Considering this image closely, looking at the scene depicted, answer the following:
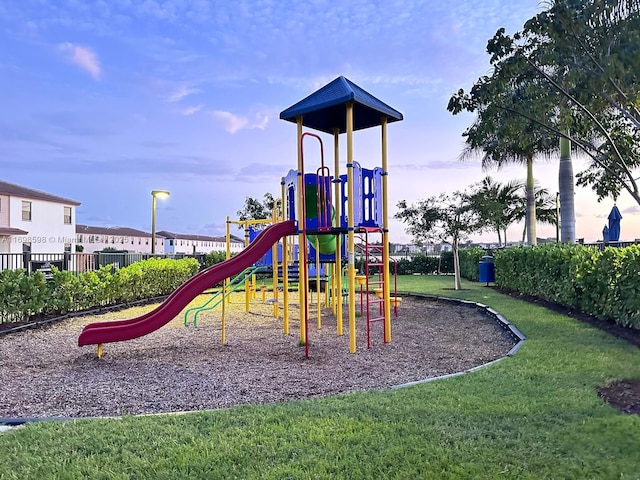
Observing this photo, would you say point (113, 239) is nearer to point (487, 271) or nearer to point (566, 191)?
point (487, 271)

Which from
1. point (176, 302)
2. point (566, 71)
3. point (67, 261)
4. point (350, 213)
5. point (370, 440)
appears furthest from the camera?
point (67, 261)

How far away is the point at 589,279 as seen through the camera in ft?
29.0

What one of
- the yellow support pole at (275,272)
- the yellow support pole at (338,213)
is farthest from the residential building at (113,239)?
the yellow support pole at (338,213)

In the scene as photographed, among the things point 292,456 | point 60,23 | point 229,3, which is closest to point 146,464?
point 292,456

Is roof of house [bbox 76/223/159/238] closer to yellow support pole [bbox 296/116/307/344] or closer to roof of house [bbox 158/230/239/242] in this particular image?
roof of house [bbox 158/230/239/242]

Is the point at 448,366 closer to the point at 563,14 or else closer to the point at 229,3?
the point at 563,14

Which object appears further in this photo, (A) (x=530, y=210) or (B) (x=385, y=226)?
(A) (x=530, y=210)

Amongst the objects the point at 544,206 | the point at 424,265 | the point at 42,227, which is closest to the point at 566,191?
the point at 424,265

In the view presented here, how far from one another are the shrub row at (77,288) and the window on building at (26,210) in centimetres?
2084

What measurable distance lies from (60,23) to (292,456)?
9.31 m

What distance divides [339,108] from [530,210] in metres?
19.9

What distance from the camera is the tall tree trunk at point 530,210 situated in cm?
2355

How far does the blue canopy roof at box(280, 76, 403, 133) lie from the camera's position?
23.6 ft

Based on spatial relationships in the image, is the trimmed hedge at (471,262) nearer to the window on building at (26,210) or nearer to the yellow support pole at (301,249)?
the yellow support pole at (301,249)
